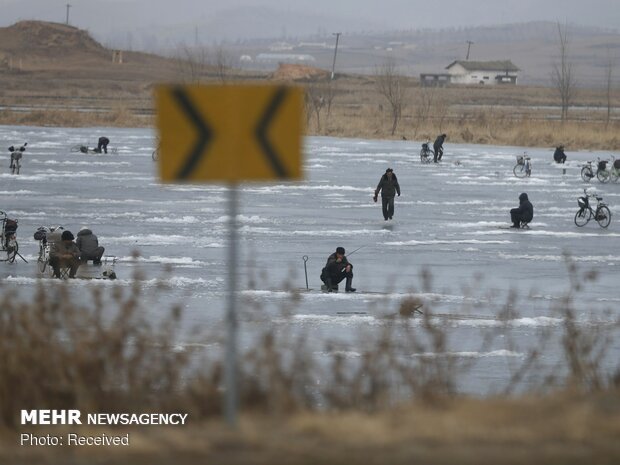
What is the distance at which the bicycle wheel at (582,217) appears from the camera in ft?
100

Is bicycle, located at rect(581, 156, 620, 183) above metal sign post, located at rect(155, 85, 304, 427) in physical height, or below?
above

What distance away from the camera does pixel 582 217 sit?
30.8 meters

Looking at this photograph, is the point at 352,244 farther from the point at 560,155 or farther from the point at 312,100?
the point at 312,100

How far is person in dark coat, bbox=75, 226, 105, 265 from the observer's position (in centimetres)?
2186

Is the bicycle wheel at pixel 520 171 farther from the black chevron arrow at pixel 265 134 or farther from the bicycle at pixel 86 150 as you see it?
the black chevron arrow at pixel 265 134

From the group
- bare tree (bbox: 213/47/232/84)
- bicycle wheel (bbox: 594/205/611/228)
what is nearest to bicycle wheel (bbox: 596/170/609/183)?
bicycle wheel (bbox: 594/205/611/228)

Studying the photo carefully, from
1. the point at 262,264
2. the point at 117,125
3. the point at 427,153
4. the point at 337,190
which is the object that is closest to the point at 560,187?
the point at 337,190

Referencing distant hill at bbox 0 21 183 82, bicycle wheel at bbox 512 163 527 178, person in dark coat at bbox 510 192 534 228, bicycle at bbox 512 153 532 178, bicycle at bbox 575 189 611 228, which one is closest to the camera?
person in dark coat at bbox 510 192 534 228

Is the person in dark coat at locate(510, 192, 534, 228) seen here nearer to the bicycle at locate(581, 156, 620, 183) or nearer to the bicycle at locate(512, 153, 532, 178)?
the bicycle at locate(581, 156, 620, 183)

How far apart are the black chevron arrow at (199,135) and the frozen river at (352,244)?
78.8 inches

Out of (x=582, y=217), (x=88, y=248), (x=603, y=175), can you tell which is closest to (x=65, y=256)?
(x=88, y=248)

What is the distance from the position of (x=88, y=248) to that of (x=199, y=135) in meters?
16.1

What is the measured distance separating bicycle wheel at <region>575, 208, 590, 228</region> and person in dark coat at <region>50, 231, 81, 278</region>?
44.2 ft

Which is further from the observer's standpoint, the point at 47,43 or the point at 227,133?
the point at 47,43
